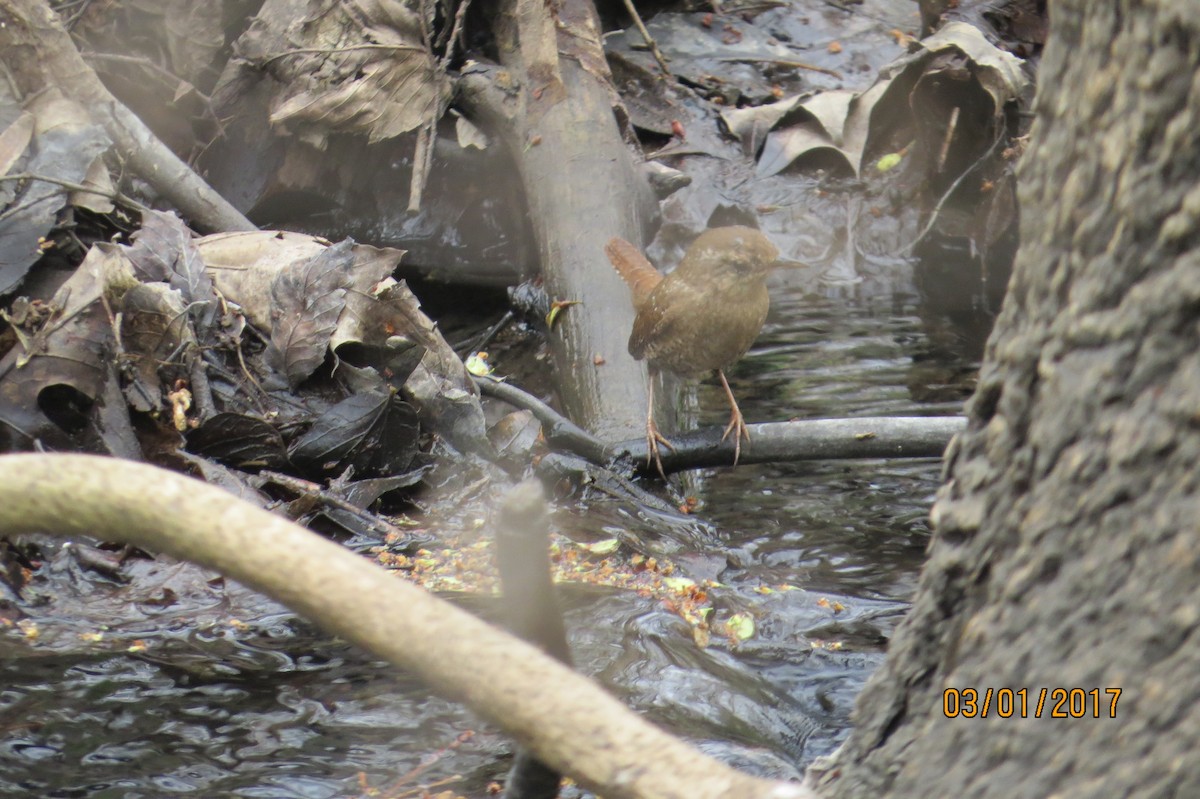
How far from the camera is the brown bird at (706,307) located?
4.34 m

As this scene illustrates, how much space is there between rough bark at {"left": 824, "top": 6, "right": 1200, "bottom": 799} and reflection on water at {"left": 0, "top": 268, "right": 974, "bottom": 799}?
4.08 feet

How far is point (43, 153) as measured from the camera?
4.36 m

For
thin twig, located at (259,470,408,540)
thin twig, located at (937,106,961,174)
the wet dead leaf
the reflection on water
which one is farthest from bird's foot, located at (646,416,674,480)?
thin twig, located at (937,106,961,174)

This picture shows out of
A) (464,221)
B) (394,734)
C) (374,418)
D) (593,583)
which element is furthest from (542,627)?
(464,221)

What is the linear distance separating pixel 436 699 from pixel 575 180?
10.2 feet

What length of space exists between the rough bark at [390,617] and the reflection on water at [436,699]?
3.68 feet

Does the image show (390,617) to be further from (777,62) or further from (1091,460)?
(777,62)


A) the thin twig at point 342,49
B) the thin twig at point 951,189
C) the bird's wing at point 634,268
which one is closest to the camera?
the bird's wing at point 634,268

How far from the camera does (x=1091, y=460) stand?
1.10m

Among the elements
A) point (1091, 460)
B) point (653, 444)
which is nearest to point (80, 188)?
Result: point (653, 444)

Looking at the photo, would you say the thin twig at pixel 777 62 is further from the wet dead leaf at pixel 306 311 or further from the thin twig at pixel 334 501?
the thin twig at pixel 334 501

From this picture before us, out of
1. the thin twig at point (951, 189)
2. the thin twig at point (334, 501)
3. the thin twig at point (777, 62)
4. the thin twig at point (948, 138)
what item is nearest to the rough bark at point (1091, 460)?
the thin twig at point (334, 501)

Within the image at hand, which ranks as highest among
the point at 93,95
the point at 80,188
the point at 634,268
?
the point at 93,95

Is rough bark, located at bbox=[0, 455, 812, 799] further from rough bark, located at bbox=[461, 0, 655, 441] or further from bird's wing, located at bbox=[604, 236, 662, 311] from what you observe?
bird's wing, located at bbox=[604, 236, 662, 311]
